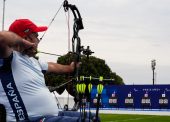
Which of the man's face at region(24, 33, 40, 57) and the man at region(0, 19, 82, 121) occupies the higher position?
the man's face at region(24, 33, 40, 57)

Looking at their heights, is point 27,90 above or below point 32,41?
below

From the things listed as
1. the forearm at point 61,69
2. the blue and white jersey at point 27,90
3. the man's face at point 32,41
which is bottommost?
the blue and white jersey at point 27,90

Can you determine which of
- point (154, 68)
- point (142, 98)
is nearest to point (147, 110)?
point (142, 98)

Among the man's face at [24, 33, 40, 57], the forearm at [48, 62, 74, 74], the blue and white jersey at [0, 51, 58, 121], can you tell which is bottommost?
the blue and white jersey at [0, 51, 58, 121]

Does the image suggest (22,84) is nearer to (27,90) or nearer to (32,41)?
(27,90)

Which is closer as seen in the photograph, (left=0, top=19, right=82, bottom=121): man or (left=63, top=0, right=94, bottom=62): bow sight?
(left=0, top=19, right=82, bottom=121): man

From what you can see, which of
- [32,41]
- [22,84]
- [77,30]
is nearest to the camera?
[22,84]

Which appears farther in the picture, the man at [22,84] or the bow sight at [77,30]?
the bow sight at [77,30]

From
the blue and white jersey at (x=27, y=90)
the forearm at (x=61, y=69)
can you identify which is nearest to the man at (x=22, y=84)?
the blue and white jersey at (x=27, y=90)

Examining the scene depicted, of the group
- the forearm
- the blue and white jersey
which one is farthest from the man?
the forearm

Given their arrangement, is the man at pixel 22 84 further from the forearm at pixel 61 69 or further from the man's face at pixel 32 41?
the forearm at pixel 61 69

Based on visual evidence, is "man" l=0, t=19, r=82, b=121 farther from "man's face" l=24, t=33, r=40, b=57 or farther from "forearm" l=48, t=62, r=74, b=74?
"forearm" l=48, t=62, r=74, b=74

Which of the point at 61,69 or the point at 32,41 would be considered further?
the point at 61,69

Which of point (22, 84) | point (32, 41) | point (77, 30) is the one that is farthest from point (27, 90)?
point (77, 30)
